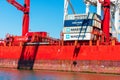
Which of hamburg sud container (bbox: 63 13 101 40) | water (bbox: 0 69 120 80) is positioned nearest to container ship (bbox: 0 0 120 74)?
hamburg sud container (bbox: 63 13 101 40)

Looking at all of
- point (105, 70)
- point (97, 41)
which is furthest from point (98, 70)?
point (97, 41)

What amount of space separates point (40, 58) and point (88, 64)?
11.4 m

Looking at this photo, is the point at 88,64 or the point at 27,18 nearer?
the point at 88,64

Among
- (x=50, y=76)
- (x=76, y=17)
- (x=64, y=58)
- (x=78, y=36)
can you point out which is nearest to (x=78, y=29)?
(x=78, y=36)

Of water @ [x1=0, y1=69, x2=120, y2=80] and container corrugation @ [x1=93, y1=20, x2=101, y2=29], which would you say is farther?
container corrugation @ [x1=93, y1=20, x2=101, y2=29]

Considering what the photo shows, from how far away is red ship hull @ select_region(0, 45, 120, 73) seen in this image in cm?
5676

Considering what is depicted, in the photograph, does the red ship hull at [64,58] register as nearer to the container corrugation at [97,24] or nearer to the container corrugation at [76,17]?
the container corrugation at [97,24]

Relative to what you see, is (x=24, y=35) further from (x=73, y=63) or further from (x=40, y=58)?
(x=73, y=63)

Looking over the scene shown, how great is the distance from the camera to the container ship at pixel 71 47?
57656mm

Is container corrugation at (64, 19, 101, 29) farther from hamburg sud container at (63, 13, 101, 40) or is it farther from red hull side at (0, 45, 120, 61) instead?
red hull side at (0, 45, 120, 61)

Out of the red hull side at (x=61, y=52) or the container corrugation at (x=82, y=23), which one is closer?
the red hull side at (x=61, y=52)

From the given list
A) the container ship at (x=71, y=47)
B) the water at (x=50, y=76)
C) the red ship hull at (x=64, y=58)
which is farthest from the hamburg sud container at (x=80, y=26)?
the water at (x=50, y=76)

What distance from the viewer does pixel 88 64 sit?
58.7m

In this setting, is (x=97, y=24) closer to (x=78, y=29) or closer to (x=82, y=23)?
(x=82, y=23)
